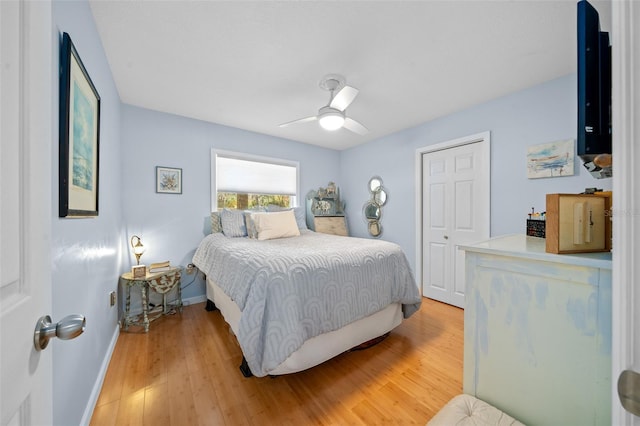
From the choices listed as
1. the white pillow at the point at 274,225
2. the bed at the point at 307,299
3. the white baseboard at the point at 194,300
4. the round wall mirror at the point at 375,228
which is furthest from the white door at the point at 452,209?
the white baseboard at the point at 194,300

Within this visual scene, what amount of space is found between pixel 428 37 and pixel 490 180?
1.78 metres

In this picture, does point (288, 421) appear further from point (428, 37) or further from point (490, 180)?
point (490, 180)

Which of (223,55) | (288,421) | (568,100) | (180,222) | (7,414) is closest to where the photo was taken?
(7,414)

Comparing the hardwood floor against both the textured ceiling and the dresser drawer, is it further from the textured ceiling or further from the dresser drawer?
the textured ceiling

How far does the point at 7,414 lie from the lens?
1.25ft

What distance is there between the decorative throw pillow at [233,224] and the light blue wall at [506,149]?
2.25 meters

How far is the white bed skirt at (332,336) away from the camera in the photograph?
1.57 metres

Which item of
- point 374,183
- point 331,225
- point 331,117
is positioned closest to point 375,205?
point 374,183

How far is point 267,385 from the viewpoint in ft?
5.30

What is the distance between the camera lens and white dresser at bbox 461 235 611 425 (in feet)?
2.34

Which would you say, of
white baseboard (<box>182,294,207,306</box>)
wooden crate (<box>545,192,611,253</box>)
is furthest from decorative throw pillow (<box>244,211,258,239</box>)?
wooden crate (<box>545,192,611,253</box>)

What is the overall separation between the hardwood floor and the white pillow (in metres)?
1.14

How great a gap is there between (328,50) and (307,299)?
1.87 m

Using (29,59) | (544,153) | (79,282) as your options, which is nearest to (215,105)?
(79,282)
